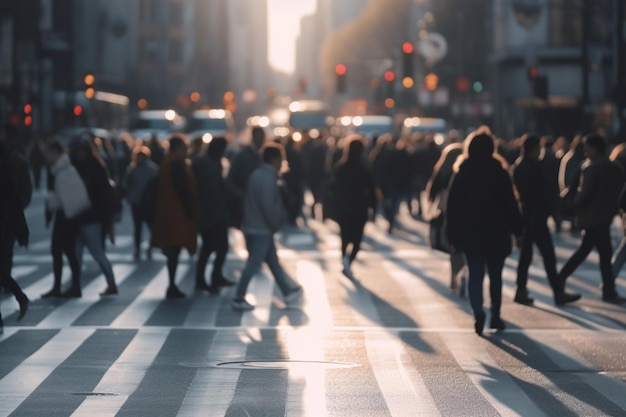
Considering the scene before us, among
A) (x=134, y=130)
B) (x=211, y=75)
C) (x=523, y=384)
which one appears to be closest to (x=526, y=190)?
(x=523, y=384)

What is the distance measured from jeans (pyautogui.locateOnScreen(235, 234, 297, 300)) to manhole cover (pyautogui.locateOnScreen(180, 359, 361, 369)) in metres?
3.91

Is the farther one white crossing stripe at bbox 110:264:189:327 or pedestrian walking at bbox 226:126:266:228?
pedestrian walking at bbox 226:126:266:228

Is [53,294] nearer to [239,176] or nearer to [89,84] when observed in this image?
[239,176]

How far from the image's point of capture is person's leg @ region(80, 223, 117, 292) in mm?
17359

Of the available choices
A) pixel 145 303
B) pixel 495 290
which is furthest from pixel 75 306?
pixel 495 290

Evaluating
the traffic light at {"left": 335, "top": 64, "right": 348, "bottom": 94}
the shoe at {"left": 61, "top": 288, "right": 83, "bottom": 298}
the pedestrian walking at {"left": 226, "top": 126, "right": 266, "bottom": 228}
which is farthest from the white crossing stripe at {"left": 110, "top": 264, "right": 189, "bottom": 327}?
the traffic light at {"left": 335, "top": 64, "right": 348, "bottom": 94}

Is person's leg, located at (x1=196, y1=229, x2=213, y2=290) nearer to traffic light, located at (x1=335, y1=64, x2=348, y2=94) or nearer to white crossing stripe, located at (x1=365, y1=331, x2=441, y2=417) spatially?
white crossing stripe, located at (x1=365, y1=331, x2=441, y2=417)

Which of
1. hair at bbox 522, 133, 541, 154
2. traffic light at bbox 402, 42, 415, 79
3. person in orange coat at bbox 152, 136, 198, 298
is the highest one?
traffic light at bbox 402, 42, 415, 79

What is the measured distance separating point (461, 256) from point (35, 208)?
22149 millimetres

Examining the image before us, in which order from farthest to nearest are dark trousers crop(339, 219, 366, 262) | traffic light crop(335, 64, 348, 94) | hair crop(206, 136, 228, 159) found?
1. traffic light crop(335, 64, 348, 94)
2. dark trousers crop(339, 219, 366, 262)
3. hair crop(206, 136, 228, 159)

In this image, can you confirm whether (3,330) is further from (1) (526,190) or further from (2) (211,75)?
(2) (211,75)

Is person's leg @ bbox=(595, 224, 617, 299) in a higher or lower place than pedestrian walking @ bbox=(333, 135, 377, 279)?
lower

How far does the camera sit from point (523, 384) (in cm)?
1100

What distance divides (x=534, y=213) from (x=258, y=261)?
8.99ft
